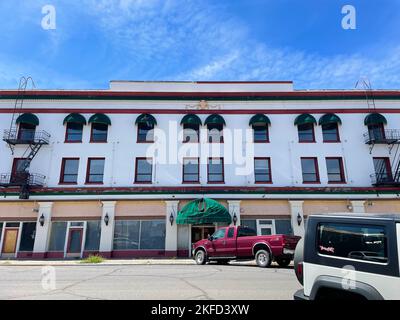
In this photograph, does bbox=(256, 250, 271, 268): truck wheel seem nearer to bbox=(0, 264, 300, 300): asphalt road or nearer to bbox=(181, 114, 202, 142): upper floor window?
bbox=(0, 264, 300, 300): asphalt road

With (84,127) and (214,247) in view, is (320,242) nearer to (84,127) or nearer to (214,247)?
(214,247)

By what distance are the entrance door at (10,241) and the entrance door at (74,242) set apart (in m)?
3.97

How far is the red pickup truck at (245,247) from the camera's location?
12.7m

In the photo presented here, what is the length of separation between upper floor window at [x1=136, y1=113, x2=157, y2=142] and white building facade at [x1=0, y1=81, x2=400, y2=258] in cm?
9

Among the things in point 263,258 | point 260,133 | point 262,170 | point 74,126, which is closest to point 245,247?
point 263,258

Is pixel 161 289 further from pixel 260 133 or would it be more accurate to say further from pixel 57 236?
pixel 260 133

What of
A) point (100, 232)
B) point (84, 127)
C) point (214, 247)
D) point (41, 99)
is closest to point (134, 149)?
point (84, 127)

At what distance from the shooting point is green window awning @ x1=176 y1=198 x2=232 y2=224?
19438 millimetres

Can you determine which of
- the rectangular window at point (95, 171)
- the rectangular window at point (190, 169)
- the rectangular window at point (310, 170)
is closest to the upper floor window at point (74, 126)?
the rectangular window at point (95, 171)

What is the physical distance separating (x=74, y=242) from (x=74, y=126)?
30.5 feet

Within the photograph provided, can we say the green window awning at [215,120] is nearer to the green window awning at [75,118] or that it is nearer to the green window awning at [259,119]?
the green window awning at [259,119]

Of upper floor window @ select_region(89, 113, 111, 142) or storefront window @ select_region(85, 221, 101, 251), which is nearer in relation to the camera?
storefront window @ select_region(85, 221, 101, 251)

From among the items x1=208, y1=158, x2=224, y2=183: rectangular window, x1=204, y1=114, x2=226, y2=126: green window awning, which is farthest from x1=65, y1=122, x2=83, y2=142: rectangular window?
x1=208, y1=158, x2=224, y2=183: rectangular window

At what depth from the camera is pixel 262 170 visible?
22.6 m
